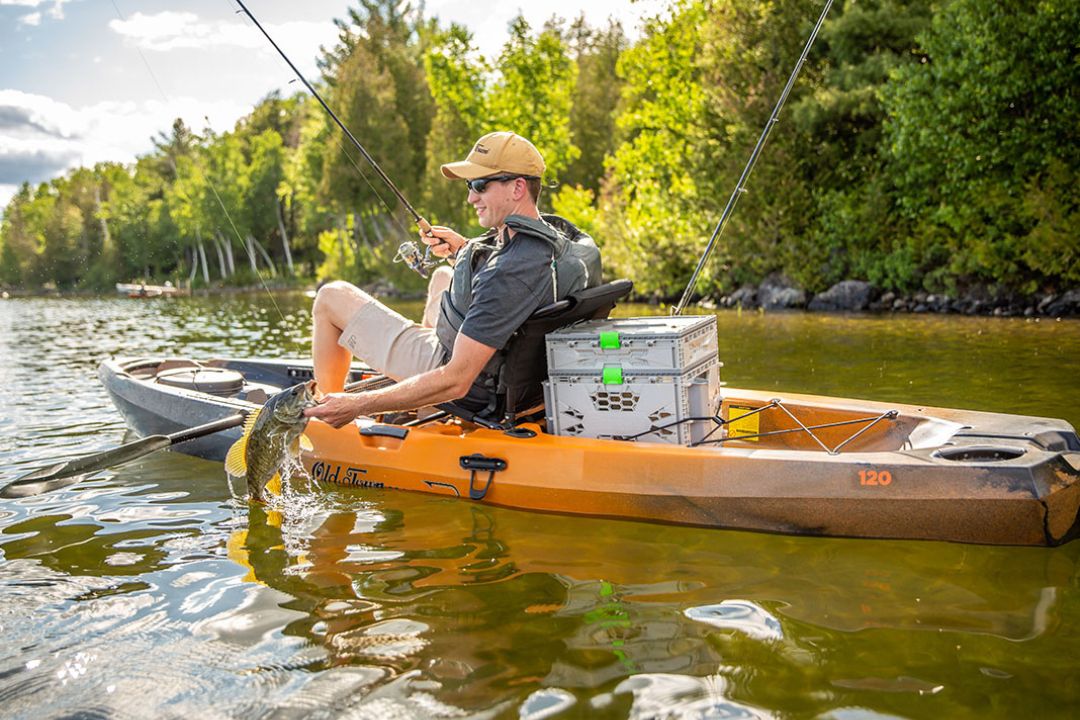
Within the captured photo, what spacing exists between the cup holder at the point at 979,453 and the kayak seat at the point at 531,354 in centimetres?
186

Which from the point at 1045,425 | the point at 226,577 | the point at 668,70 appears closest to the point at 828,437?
the point at 1045,425

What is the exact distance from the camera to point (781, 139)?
81.2 feet

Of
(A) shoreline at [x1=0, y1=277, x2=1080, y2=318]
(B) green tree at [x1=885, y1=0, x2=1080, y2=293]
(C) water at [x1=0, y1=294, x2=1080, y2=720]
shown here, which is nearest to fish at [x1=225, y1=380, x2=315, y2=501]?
(C) water at [x1=0, y1=294, x2=1080, y2=720]

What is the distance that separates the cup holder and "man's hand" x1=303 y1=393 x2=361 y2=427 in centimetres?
308

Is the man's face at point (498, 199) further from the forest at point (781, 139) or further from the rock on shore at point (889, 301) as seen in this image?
the rock on shore at point (889, 301)

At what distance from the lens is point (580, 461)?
16.5 ft

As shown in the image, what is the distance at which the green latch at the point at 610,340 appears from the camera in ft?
15.8

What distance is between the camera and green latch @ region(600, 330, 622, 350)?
4.82 m

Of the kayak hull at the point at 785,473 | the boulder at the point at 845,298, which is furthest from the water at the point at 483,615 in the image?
the boulder at the point at 845,298

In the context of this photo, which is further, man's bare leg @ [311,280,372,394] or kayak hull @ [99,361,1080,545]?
man's bare leg @ [311,280,372,394]

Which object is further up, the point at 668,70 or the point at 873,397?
the point at 668,70

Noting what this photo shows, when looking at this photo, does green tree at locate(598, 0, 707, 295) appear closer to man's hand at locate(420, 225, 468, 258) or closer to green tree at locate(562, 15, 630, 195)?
green tree at locate(562, 15, 630, 195)

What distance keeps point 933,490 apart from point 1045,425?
0.92 metres

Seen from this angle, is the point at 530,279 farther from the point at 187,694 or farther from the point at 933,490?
the point at 187,694
